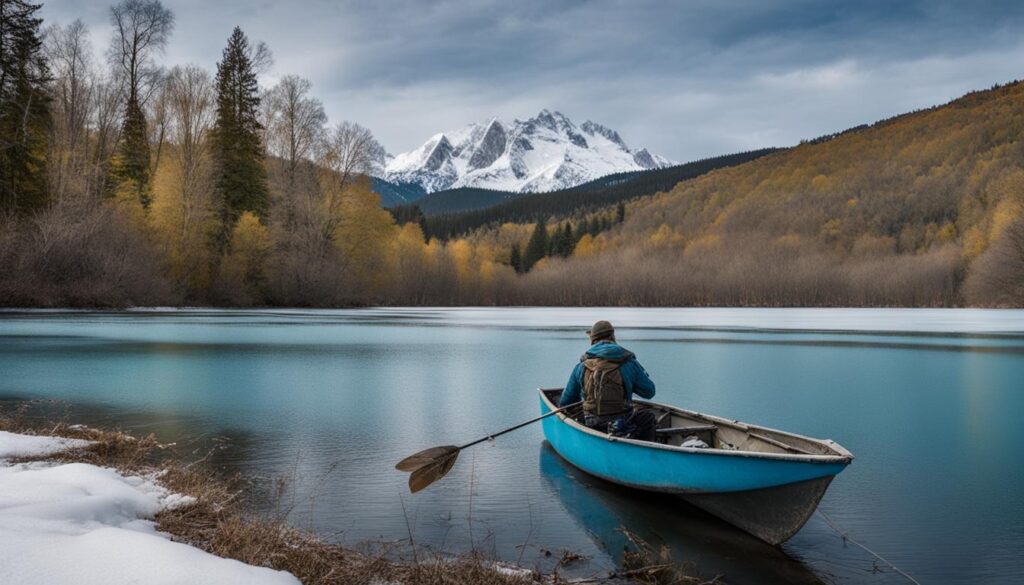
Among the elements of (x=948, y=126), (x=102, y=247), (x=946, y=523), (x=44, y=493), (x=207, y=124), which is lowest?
(x=946, y=523)

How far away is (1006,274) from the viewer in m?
59.8

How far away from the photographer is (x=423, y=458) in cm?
820

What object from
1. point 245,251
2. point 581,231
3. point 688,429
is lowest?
point 688,429

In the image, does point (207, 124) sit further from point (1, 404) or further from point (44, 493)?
point (44, 493)

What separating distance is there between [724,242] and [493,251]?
1619 inches

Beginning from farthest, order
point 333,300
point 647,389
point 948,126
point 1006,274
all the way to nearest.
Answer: point 948,126, point 1006,274, point 333,300, point 647,389

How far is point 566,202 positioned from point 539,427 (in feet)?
544

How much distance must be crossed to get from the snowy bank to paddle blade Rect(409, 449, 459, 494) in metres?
2.27

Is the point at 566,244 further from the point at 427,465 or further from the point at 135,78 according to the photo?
the point at 427,465

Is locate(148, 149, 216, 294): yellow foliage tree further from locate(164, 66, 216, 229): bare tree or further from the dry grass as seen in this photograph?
the dry grass

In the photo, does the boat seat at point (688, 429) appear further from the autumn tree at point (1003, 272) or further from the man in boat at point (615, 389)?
the autumn tree at point (1003, 272)

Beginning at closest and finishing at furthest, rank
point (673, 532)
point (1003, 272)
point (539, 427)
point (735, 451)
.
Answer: point (735, 451) < point (673, 532) < point (539, 427) < point (1003, 272)

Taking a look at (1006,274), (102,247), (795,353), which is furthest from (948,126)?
(102,247)

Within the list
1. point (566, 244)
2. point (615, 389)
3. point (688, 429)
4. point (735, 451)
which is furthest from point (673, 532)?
point (566, 244)
